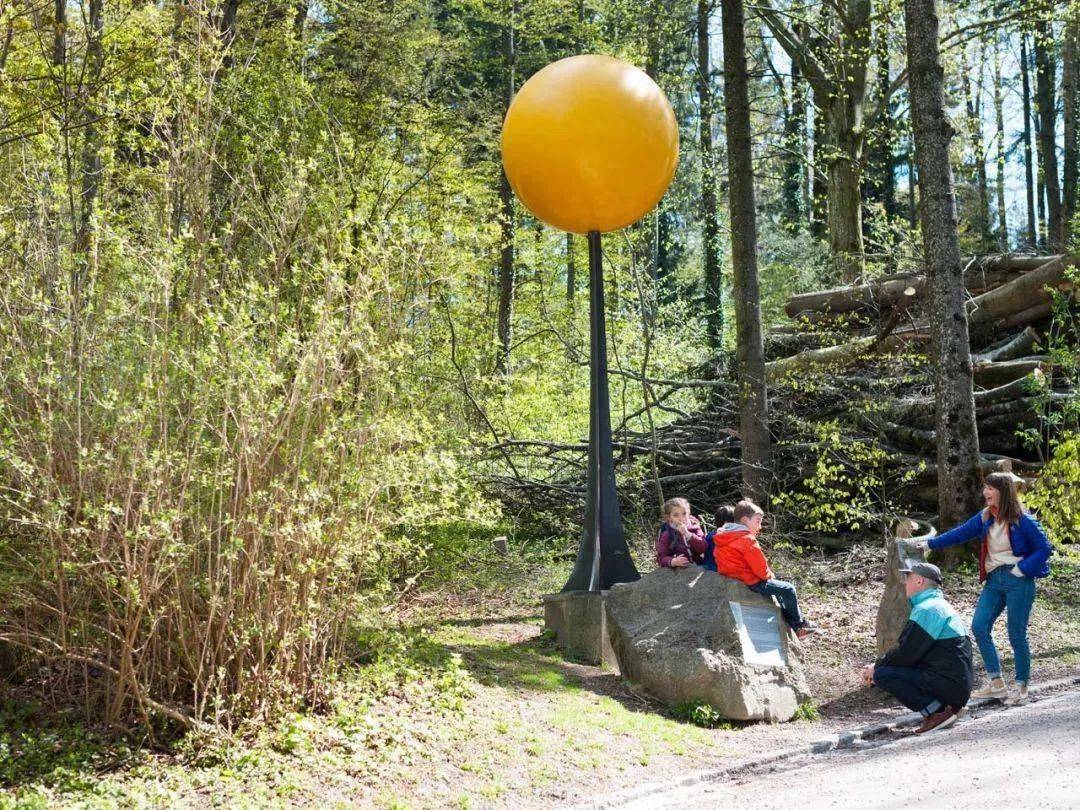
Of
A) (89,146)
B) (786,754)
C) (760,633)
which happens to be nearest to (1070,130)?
(760,633)

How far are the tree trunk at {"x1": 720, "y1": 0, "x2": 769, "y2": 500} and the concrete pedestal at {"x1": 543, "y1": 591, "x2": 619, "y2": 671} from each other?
341cm

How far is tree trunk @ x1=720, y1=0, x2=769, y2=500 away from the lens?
10195 millimetres

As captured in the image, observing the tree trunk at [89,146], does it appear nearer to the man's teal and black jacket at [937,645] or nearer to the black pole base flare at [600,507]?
the black pole base flare at [600,507]

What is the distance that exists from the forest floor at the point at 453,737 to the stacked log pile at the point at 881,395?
9.28 feet

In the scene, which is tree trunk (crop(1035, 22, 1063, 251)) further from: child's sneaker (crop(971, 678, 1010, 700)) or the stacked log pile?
child's sneaker (crop(971, 678, 1010, 700))

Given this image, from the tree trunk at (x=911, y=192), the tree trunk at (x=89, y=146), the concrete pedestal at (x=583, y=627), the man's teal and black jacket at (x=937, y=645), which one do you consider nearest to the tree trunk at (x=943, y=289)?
the man's teal and black jacket at (x=937, y=645)

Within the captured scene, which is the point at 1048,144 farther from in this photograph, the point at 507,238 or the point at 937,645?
the point at 937,645

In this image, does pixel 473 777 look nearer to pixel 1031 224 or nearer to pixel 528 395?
pixel 528 395

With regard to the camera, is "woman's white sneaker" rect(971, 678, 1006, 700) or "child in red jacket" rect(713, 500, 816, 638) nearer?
"woman's white sneaker" rect(971, 678, 1006, 700)

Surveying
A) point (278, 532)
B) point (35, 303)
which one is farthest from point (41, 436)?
point (278, 532)

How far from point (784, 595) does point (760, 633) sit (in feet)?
1.08

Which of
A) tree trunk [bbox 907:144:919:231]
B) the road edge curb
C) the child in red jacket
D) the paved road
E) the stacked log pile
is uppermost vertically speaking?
tree trunk [bbox 907:144:919:231]

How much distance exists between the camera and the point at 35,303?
4.55 metres

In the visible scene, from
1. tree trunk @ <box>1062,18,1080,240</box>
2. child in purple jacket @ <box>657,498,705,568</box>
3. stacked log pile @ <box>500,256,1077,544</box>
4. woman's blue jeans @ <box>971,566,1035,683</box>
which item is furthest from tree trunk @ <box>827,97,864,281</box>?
woman's blue jeans @ <box>971,566,1035,683</box>
